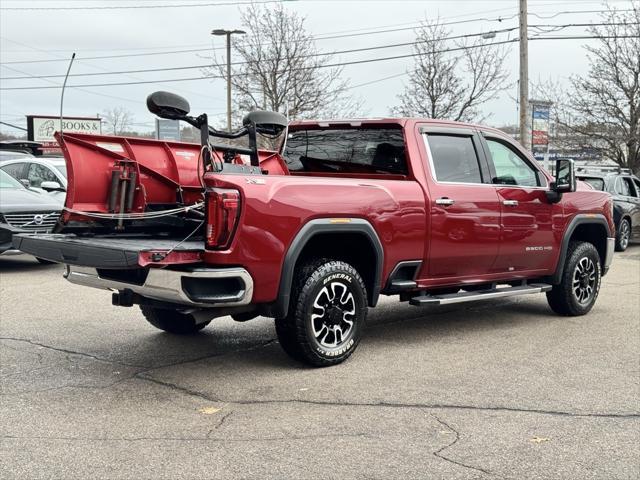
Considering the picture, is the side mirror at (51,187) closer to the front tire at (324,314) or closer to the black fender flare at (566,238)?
the front tire at (324,314)

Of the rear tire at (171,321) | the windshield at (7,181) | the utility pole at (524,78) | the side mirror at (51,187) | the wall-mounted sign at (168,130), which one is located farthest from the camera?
the wall-mounted sign at (168,130)

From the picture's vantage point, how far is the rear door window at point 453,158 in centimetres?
677

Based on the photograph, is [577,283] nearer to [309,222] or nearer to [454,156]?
[454,156]

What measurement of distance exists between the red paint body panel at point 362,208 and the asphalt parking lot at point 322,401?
0.74 m

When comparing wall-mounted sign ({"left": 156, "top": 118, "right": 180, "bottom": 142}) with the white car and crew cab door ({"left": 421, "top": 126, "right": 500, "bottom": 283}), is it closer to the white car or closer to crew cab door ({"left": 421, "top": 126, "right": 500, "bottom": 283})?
the white car

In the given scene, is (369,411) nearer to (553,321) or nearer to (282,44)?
(553,321)

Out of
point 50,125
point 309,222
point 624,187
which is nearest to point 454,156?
point 309,222

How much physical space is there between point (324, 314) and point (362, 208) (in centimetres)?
87

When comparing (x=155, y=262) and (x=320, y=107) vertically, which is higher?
(x=320, y=107)

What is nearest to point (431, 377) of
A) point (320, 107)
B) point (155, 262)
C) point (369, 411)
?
point (369, 411)

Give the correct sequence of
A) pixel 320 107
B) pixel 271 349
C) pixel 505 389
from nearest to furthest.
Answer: pixel 505 389 < pixel 271 349 < pixel 320 107

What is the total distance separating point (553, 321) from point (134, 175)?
4689 mm

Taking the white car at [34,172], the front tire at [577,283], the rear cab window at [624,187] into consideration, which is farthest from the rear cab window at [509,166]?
the rear cab window at [624,187]

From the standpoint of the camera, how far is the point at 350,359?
615cm
